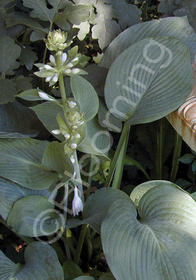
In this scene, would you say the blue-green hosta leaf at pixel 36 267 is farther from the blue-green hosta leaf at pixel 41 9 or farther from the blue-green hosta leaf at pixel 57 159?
the blue-green hosta leaf at pixel 41 9

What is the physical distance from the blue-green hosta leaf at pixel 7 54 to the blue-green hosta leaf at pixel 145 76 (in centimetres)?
27

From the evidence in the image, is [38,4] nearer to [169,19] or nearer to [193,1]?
[169,19]

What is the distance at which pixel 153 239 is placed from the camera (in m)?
0.58

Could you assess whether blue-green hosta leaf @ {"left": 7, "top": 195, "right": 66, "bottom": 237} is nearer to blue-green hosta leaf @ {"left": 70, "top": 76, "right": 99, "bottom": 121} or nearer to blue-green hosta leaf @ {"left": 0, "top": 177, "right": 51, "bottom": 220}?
blue-green hosta leaf @ {"left": 0, "top": 177, "right": 51, "bottom": 220}

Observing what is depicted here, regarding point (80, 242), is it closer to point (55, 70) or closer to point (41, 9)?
point (55, 70)

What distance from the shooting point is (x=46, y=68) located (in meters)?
0.59

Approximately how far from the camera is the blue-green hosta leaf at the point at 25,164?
0.73 meters

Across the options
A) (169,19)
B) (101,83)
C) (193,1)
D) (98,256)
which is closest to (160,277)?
(98,256)

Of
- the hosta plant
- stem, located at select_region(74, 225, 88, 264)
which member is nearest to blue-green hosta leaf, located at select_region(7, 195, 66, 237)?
the hosta plant

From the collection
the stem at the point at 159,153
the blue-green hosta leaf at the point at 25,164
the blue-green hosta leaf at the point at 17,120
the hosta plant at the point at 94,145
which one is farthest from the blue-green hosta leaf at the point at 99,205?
the stem at the point at 159,153

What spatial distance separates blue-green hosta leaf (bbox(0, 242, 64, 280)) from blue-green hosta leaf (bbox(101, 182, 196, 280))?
0.16m

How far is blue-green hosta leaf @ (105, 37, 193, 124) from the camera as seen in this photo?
786mm

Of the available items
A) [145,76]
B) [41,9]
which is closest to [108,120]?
[145,76]

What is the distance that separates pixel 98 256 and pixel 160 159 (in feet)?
1.65
